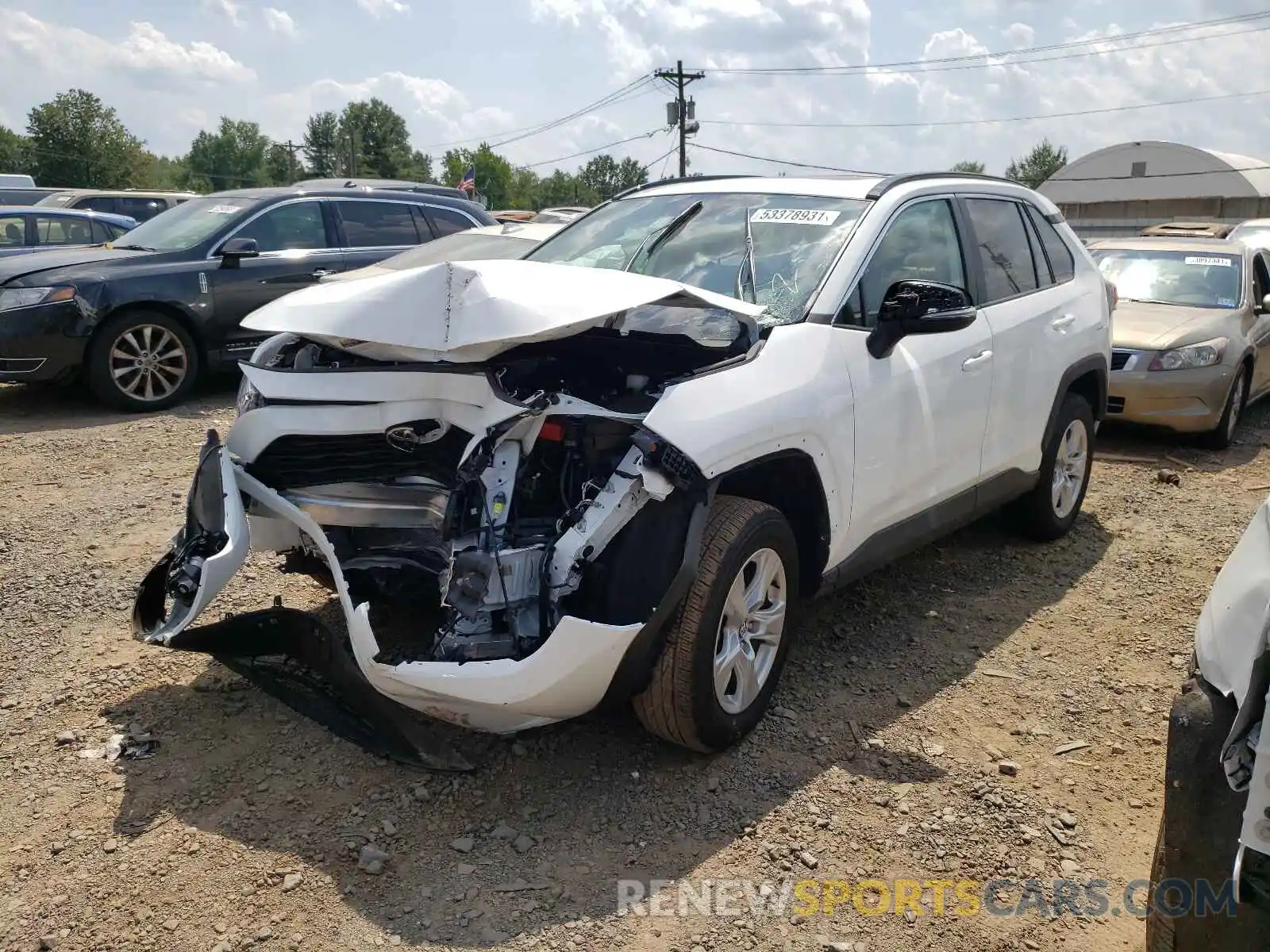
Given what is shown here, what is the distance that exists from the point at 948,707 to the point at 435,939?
208 cm

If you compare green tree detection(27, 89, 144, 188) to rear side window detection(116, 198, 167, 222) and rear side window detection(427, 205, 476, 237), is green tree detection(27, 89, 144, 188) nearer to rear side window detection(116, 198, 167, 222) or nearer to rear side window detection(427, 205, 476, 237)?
rear side window detection(116, 198, 167, 222)

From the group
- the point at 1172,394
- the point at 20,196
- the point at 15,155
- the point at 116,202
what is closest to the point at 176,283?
the point at 1172,394

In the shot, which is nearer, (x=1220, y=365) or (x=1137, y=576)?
(x=1137, y=576)

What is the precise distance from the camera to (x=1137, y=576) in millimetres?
5094

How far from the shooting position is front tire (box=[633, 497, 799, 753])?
3.00 metres

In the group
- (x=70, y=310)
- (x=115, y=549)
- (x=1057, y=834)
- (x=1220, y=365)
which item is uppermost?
(x=70, y=310)

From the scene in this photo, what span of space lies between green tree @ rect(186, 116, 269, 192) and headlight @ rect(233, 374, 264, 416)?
104 m

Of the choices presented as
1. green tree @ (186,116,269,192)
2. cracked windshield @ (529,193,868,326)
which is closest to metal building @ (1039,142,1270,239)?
cracked windshield @ (529,193,868,326)

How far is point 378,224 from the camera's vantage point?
9.52m

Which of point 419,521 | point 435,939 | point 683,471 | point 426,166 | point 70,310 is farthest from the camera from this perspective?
point 426,166

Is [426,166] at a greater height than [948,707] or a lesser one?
greater

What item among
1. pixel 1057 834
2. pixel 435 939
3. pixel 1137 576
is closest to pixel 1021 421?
pixel 1137 576

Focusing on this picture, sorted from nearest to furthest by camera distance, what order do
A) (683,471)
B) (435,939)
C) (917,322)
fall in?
(435,939) < (683,471) < (917,322)

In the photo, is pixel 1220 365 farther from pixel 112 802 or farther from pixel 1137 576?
pixel 112 802
